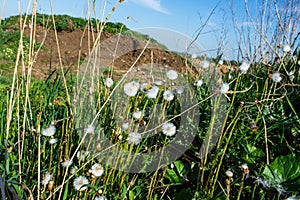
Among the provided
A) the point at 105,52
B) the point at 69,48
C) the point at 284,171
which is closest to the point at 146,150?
the point at 284,171

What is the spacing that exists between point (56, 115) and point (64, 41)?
5734 millimetres

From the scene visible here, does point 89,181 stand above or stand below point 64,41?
below

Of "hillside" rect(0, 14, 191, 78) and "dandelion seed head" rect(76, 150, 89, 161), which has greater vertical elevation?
"hillside" rect(0, 14, 191, 78)

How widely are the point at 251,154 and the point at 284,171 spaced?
165 millimetres

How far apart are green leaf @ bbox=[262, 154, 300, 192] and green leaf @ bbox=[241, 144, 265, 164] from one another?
135 mm

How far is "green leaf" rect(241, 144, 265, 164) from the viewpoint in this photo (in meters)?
1.35

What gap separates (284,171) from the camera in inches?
48.1

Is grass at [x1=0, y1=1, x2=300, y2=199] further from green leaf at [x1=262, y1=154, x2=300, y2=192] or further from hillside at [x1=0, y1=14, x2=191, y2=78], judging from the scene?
hillside at [x1=0, y1=14, x2=191, y2=78]

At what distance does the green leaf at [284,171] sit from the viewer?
1.18 meters

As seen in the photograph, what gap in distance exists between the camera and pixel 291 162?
121 cm

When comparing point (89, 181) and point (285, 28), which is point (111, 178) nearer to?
point (89, 181)

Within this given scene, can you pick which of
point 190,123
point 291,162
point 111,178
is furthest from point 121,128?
point 291,162

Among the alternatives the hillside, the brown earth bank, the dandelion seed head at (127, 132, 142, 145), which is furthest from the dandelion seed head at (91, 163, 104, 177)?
the brown earth bank

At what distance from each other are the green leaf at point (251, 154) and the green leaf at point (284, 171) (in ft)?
0.44
